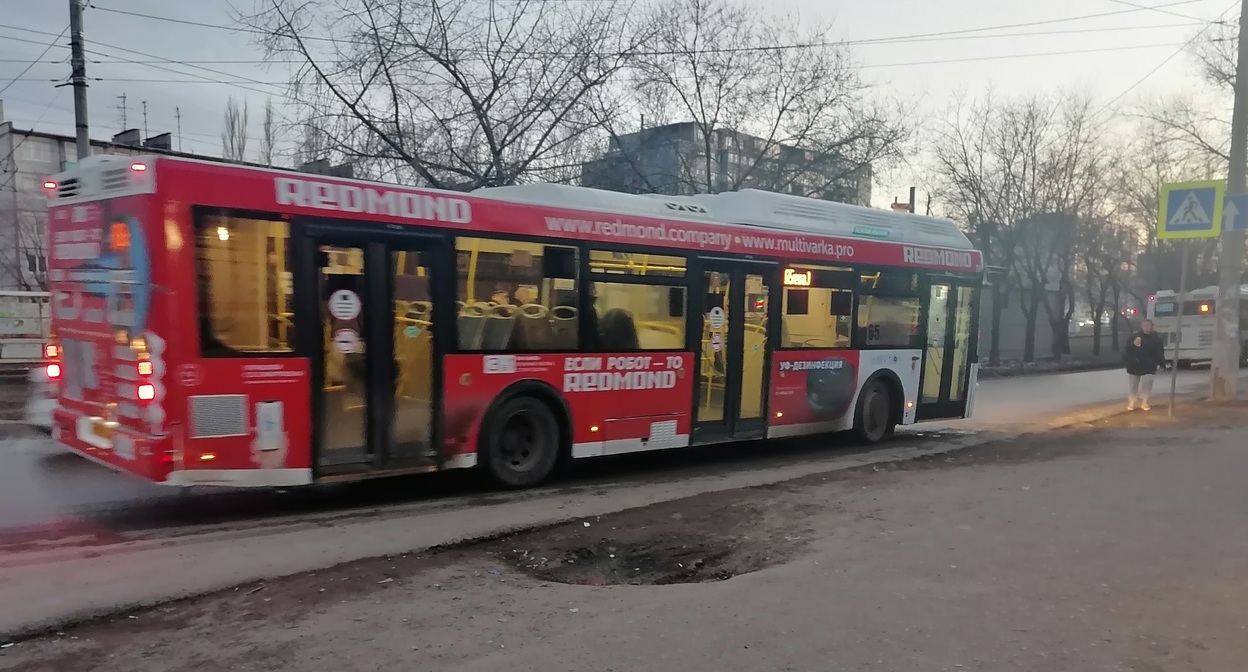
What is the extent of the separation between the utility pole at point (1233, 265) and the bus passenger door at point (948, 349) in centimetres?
700

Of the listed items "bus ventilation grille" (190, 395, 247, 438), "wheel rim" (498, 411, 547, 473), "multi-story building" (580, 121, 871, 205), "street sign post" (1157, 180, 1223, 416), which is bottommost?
"wheel rim" (498, 411, 547, 473)

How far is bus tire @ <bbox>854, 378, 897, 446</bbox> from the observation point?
12.2 m

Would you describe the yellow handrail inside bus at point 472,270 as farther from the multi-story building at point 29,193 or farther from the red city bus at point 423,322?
the multi-story building at point 29,193

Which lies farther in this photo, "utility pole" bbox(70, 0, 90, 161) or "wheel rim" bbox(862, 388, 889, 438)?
"utility pole" bbox(70, 0, 90, 161)

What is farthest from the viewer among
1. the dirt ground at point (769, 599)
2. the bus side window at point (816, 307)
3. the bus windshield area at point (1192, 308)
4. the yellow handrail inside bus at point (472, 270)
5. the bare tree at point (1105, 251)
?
the bare tree at point (1105, 251)

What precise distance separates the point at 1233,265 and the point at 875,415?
954cm

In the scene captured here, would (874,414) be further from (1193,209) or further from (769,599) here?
(769,599)

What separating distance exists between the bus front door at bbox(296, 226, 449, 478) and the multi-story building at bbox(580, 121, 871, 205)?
517 inches

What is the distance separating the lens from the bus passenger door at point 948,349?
12945mm

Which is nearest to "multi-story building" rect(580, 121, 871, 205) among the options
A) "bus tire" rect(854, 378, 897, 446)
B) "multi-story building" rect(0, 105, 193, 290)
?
"bus tire" rect(854, 378, 897, 446)

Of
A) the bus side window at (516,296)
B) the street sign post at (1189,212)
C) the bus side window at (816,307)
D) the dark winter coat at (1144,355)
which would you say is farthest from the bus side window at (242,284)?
the dark winter coat at (1144,355)

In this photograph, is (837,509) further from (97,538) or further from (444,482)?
(97,538)

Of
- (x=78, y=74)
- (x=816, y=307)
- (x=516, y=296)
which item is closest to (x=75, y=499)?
(x=516, y=296)

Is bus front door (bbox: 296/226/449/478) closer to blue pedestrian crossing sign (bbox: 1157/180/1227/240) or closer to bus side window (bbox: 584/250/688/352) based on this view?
bus side window (bbox: 584/250/688/352)
